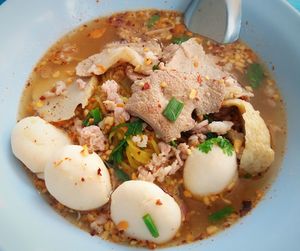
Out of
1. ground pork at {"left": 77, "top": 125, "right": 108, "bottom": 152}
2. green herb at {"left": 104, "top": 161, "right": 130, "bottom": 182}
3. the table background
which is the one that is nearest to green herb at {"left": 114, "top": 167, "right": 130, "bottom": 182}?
green herb at {"left": 104, "top": 161, "right": 130, "bottom": 182}

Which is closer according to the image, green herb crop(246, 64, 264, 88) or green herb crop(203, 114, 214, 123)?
green herb crop(203, 114, 214, 123)

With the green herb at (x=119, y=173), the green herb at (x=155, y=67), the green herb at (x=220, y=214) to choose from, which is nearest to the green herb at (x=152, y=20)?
the green herb at (x=155, y=67)

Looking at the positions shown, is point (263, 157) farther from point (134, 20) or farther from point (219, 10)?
point (134, 20)

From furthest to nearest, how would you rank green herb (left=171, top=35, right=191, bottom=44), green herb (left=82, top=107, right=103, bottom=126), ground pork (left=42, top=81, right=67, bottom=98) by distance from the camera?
green herb (left=171, top=35, right=191, bottom=44) → ground pork (left=42, top=81, right=67, bottom=98) → green herb (left=82, top=107, right=103, bottom=126)

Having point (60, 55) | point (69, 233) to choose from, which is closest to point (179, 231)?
point (69, 233)

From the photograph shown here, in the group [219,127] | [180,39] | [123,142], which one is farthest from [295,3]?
[123,142]

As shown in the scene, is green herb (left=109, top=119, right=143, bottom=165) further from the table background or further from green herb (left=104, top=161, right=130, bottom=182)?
the table background
